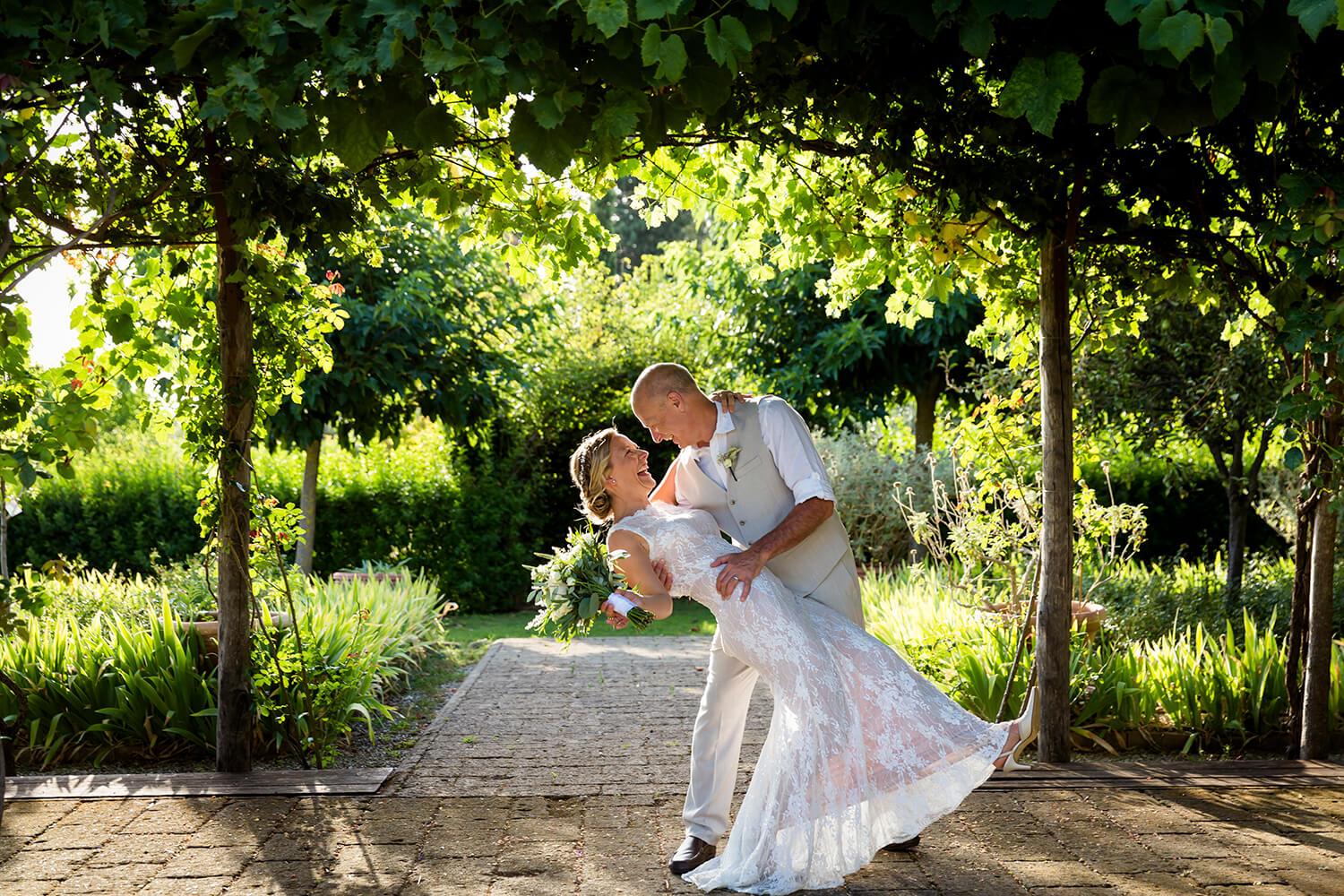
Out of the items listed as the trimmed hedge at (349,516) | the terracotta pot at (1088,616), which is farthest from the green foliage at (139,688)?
the trimmed hedge at (349,516)

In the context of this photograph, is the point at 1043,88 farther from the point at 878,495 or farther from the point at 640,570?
the point at 878,495

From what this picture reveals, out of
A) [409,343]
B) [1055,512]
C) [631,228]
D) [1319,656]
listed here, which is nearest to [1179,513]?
[1319,656]

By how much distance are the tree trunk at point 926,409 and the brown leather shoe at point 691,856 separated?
8404 mm

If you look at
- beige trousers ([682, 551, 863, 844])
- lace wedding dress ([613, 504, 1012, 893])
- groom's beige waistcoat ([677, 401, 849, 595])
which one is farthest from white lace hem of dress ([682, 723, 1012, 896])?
groom's beige waistcoat ([677, 401, 849, 595])

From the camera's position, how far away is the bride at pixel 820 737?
3574mm

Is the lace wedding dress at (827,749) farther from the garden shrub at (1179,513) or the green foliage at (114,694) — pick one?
the garden shrub at (1179,513)

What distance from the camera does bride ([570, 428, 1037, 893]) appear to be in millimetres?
3574

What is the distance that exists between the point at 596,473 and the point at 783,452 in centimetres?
67

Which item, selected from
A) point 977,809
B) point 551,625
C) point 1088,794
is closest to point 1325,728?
point 1088,794

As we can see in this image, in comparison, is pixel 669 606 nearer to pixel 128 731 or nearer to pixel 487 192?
pixel 487 192

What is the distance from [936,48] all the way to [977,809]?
9.82 feet

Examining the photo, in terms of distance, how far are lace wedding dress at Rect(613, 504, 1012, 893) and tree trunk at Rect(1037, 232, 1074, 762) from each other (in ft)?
5.97

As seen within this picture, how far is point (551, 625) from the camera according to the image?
384 cm

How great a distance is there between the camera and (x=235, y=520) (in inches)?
202
